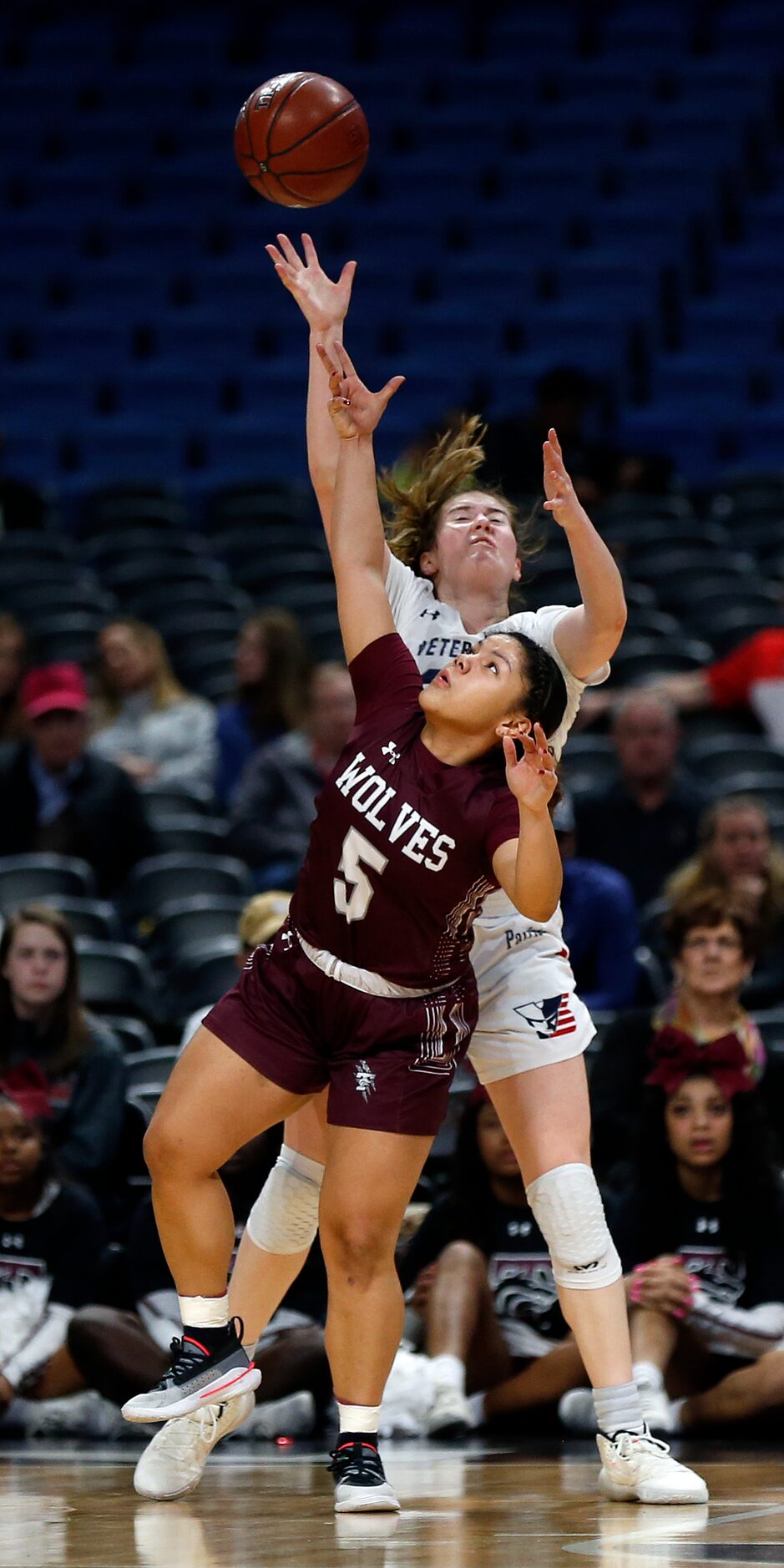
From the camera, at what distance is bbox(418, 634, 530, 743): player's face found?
4117 mm

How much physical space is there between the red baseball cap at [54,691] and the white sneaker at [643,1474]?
5.03 meters

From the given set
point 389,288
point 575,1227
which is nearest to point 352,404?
point 575,1227

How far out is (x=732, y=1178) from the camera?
237 inches

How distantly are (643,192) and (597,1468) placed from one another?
11375 millimetres

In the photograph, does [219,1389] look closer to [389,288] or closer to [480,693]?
[480,693]

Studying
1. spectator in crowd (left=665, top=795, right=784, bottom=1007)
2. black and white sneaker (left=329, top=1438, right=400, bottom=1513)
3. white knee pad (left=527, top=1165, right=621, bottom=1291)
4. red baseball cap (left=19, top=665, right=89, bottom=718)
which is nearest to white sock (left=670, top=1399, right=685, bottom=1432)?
white knee pad (left=527, top=1165, right=621, bottom=1291)

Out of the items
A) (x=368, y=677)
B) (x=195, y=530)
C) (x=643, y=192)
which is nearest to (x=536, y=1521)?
(x=368, y=677)

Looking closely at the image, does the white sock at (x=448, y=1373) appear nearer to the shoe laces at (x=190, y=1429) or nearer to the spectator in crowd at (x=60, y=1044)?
the spectator in crowd at (x=60, y=1044)

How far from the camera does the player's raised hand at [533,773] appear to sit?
388cm

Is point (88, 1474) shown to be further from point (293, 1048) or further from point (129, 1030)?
point (129, 1030)

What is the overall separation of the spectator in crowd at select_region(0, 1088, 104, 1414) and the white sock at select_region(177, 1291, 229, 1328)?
6.62 ft

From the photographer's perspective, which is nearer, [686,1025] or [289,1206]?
[289,1206]

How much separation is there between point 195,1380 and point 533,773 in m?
1.30

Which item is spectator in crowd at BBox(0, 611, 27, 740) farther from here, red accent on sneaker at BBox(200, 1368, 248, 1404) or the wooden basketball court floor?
red accent on sneaker at BBox(200, 1368, 248, 1404)
